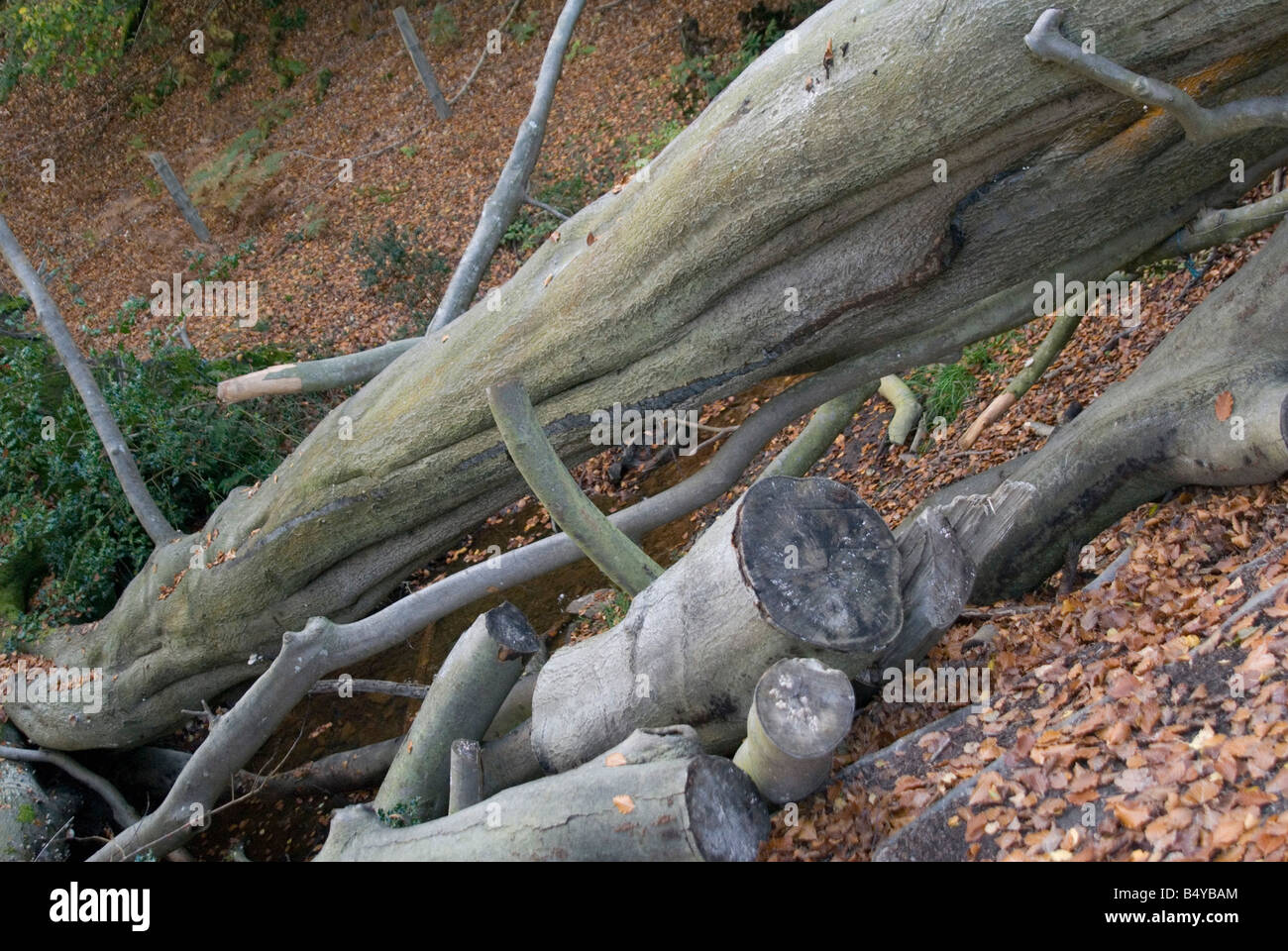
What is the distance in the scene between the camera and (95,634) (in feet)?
22.2

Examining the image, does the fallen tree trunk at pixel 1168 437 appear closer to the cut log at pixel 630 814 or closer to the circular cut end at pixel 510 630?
the cut log at pixel 630 814

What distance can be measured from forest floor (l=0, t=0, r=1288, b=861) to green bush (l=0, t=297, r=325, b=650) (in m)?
1.38

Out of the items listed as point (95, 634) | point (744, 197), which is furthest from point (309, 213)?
point (744, 197)

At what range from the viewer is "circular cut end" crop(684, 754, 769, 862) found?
9.55 feet

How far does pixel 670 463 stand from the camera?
28.1ft

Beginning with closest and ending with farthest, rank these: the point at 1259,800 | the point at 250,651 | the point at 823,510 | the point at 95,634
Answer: the point at 1259,800 → the point at 823,510 → the point at 250,651 → the point at 95,634

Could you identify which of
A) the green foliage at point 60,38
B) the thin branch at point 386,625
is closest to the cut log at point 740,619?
the thin branch at point 386,625

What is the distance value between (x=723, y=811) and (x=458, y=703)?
161 centimetres

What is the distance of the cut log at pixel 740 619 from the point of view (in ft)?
11.2

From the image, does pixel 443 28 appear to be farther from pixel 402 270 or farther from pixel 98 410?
pixel 98 410

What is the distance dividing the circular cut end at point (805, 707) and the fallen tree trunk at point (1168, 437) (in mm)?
1104

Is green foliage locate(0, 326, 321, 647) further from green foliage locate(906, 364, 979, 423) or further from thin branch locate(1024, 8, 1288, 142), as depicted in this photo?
thin branch locate(1024, 8, 1288, 142)
